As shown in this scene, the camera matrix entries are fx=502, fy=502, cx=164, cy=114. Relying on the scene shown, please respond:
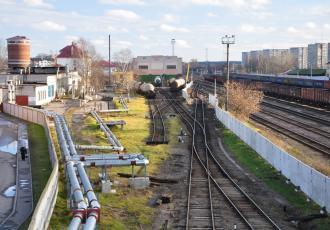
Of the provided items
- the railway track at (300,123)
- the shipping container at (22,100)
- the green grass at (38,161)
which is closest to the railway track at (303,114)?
the railway track at (300,123)

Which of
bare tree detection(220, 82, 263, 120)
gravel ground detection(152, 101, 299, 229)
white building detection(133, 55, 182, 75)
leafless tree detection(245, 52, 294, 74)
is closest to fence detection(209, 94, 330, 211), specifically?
gravel ground detection(152, 101, 299, 229)

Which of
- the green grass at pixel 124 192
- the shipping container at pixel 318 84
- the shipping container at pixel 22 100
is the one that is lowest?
the green grass at pixel 124 192

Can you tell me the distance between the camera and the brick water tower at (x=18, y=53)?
255 feet

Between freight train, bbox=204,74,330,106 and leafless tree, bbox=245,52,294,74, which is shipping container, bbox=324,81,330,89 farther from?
leafless tree, bbox=245,52,294,74

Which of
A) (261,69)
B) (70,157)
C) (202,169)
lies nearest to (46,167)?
(70,157)

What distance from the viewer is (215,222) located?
17.4 meters

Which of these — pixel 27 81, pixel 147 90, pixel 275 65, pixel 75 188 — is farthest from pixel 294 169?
pixel 275 65

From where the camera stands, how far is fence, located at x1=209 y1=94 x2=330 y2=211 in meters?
18.8

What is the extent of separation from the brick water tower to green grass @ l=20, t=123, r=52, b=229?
3915cm

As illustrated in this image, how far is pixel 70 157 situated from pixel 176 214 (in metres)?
5.84

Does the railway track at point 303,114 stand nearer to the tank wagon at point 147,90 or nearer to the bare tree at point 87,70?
the tank wagon at point 147,90

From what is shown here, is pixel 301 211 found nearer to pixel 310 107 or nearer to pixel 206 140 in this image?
pixel 206 140

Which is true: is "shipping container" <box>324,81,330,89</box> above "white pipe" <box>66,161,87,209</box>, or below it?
above

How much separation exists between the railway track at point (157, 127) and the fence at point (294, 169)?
5957 mm
